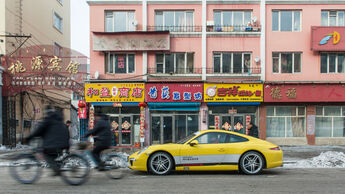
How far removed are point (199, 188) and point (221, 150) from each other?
2143 millimetres

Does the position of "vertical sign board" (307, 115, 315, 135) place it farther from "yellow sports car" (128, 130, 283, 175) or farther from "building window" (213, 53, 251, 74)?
"yellow sports car" (128, 130, 283, 175)

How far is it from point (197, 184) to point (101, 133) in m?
2.73

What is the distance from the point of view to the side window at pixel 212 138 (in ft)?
29.3

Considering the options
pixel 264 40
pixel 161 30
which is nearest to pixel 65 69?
pixel 161 30

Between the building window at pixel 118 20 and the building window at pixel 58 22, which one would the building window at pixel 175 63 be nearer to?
the building window at pixel 118 20

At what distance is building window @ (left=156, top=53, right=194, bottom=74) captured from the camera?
64.0 feet

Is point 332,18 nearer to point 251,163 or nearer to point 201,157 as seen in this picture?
point 251,163

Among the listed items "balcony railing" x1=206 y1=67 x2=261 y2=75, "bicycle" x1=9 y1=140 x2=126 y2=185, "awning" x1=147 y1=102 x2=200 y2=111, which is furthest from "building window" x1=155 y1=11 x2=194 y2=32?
"bicycle" x1=9 y1=140 x2=126 y2=185

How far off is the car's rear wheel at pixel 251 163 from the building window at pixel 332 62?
13435 millimetres

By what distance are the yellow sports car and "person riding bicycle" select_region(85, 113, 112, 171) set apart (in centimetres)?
140

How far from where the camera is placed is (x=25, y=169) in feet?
23.0

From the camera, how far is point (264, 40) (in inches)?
758

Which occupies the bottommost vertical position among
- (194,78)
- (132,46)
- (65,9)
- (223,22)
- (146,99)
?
(146,99)

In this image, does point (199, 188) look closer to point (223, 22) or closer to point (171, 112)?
point (171, 112)
